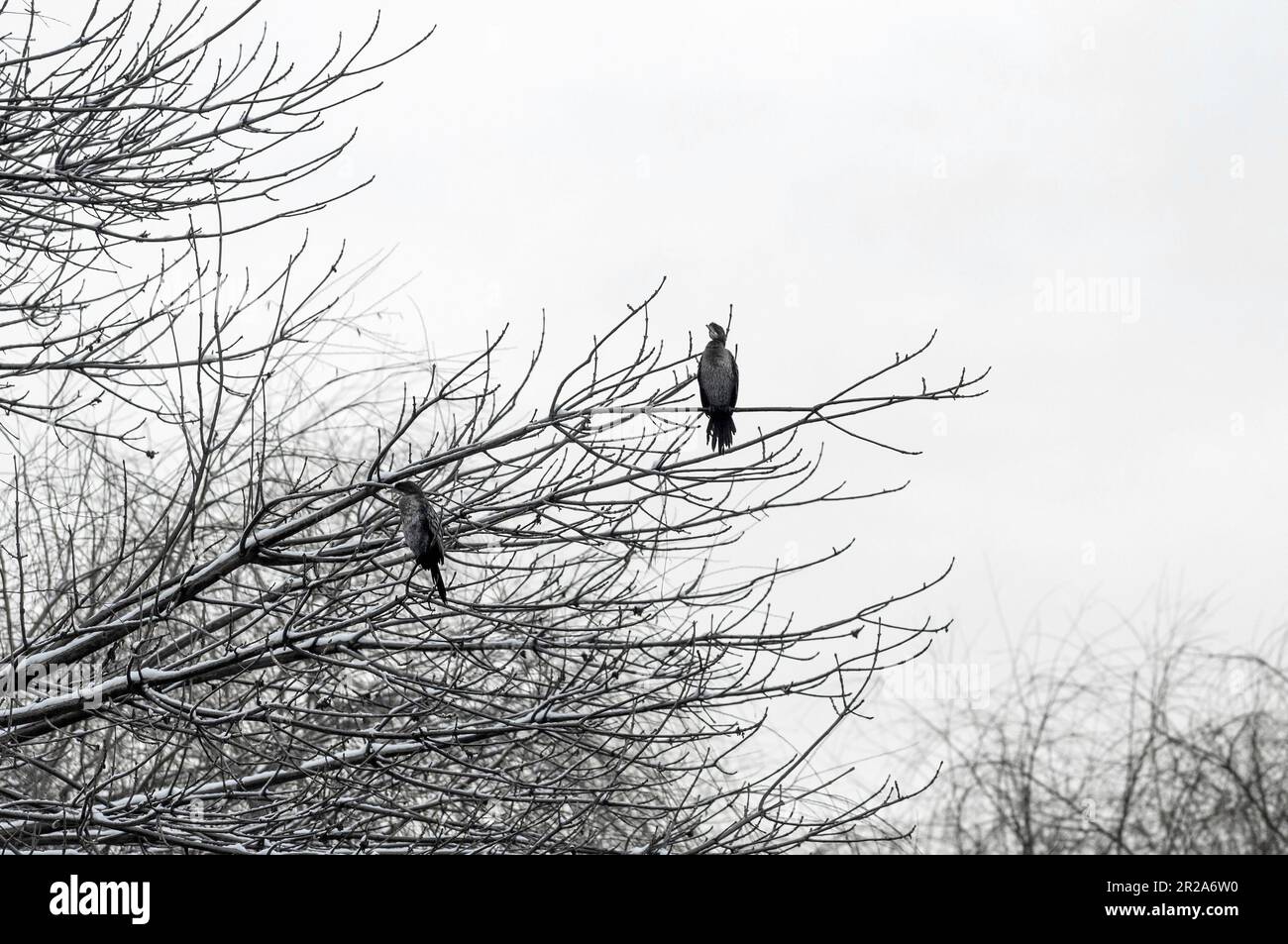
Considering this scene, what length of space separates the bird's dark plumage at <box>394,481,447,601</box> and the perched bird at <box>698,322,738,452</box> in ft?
4.35

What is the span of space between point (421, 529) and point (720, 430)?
4.87ft

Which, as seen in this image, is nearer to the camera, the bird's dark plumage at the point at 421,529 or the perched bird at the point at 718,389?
the bird's dark plumage at the point at 421,529

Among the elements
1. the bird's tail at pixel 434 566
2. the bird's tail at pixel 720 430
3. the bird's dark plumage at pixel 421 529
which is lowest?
the bird's tail at pixel 434 566

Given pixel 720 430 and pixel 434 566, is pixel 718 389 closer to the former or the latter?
pixel 720 430

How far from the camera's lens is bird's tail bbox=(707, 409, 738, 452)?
6.36m

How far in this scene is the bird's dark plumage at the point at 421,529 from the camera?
18.3ft

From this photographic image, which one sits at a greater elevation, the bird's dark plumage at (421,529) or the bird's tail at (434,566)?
the bird's dark plumage at (421,529)

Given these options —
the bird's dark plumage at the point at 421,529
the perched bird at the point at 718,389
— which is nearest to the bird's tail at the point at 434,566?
the bird's dark plumage at the point at 421,529

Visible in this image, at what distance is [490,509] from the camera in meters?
6.11

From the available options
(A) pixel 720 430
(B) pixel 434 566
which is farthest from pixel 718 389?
(B) pixel 434 566

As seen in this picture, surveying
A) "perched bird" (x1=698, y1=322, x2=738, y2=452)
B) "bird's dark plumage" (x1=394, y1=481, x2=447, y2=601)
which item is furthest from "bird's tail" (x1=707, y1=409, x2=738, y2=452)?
"bird's dark plumage" (x1=394, y1=481, x2=447, y2=601)

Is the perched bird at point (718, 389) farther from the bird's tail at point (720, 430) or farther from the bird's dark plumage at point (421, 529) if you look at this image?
the bird's dark plumage at point (421, 529)

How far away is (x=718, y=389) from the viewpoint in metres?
6.34
